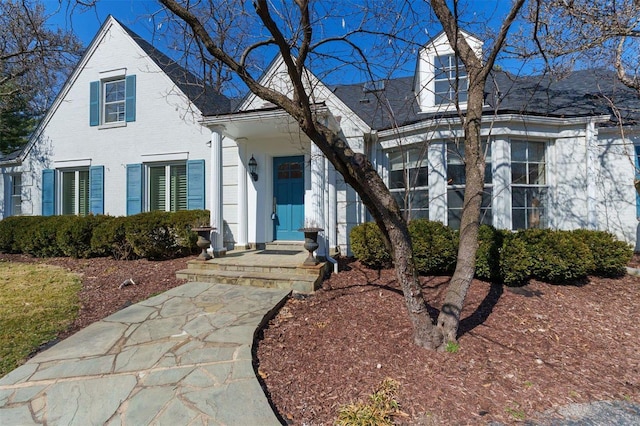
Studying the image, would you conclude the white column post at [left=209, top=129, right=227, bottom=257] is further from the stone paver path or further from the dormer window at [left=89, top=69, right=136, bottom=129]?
the dormer window at [left=89, top=69, right=136, bottom=129]

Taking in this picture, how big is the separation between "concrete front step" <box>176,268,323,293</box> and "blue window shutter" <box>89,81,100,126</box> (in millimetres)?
6833

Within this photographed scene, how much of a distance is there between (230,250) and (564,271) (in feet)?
22.8

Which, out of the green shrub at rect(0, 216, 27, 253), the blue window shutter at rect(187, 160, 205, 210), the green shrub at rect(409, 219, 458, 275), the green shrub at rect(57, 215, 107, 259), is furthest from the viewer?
the green shrub at rect(0, 216, 27, 253)

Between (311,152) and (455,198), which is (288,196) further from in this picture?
(455,198)

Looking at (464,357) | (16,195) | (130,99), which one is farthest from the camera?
(16,195)

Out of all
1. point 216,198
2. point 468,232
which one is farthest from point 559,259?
point 216,198

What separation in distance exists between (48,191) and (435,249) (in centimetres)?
1158

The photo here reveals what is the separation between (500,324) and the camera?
12.6 ft

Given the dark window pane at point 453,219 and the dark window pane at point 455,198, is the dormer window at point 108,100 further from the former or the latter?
the dark window pane at point 453,219

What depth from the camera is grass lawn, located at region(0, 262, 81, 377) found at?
344 centimetres

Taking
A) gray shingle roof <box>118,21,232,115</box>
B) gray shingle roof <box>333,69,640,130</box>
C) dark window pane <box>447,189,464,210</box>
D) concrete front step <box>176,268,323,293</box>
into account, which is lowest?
concrete front step <box>176,268,323,293</box>

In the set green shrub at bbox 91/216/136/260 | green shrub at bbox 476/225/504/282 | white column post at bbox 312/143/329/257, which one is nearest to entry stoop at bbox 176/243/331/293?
white column post at bbox 312/143/329/257

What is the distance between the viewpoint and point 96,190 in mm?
9156

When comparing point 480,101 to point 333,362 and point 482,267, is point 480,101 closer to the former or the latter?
point 482,267
